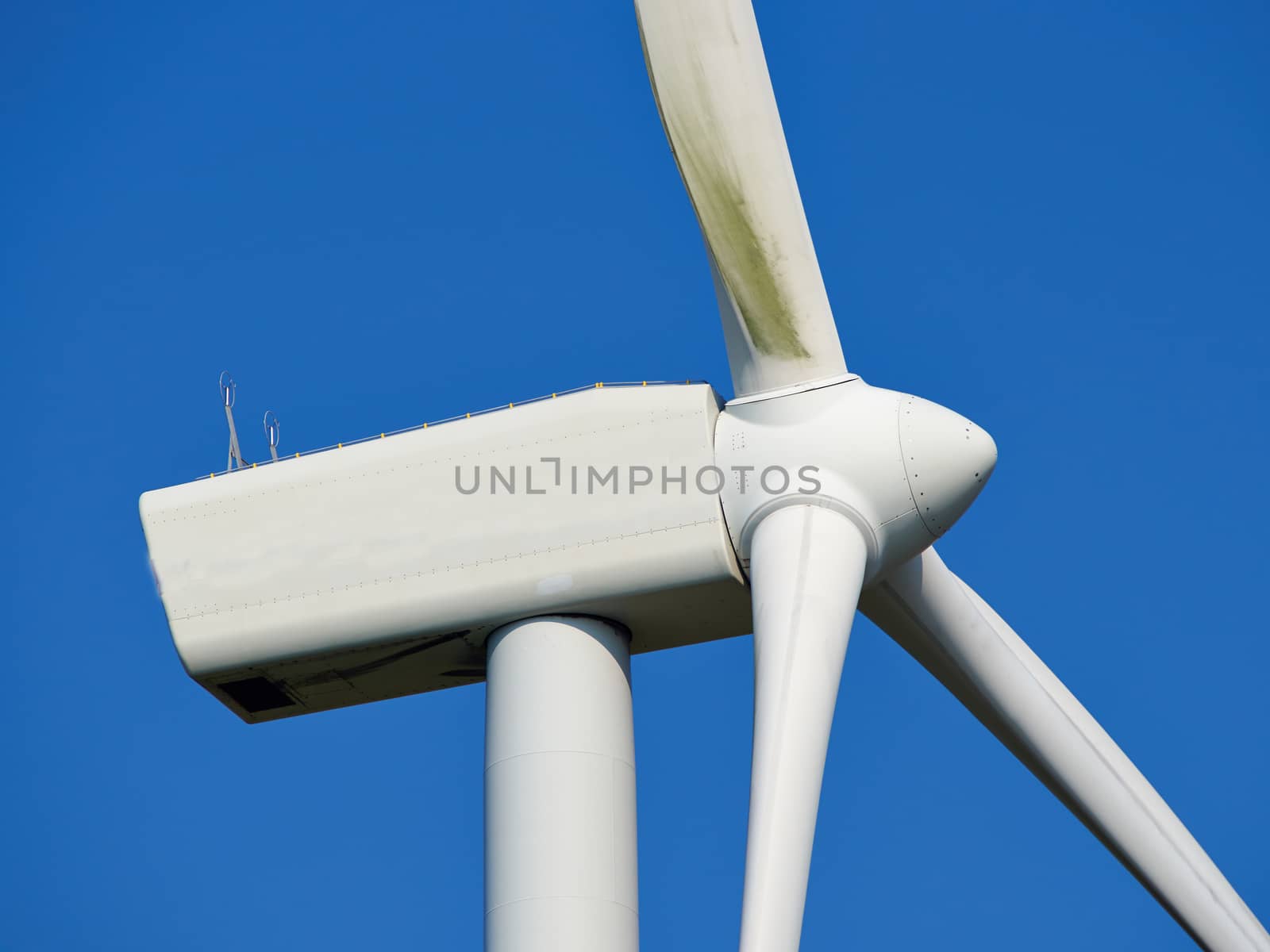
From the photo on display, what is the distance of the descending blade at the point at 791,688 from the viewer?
1991 cm

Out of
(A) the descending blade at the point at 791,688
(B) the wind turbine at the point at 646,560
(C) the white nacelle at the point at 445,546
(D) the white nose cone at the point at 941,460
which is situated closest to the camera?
(A) the descending blade at the point at 791,688

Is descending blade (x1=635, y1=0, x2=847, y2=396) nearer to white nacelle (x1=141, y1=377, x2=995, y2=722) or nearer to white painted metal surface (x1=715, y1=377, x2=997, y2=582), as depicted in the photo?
white painted metal surface (x1=715, y1=377, x2=997, y2=582)

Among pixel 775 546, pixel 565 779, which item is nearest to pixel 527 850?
pixel 565 779

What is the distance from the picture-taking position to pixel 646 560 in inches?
904

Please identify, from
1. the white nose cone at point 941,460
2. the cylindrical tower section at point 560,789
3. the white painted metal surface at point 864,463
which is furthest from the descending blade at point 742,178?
the cylindrical tower section at point 560,789

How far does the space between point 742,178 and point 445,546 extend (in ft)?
16.9

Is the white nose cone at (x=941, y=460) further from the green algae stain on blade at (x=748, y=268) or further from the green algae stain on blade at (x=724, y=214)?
the green algae stain on blade at (x=724, y=214)

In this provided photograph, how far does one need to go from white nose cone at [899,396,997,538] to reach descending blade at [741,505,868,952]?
90 centimetres

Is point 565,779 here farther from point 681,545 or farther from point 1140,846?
point 1140,846

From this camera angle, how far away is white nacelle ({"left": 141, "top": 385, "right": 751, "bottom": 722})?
2311cm

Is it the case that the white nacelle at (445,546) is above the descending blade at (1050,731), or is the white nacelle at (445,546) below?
above

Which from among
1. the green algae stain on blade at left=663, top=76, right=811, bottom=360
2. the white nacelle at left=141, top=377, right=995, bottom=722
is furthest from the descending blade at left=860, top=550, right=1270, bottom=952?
the green algae stain on blade at left=663, top=76, right=811, bottom=360

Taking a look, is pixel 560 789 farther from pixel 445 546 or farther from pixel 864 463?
pixel 864 463

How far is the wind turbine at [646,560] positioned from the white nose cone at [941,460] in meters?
0.03
